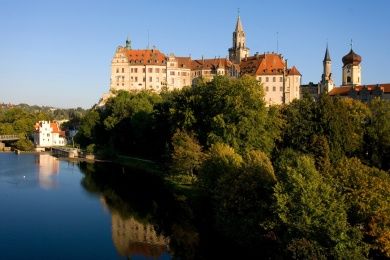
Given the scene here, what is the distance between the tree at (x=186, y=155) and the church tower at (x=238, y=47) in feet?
219

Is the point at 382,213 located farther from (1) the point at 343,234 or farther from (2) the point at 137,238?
(2) the point at 137,238

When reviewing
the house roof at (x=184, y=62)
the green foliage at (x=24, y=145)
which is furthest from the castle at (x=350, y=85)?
the green foliage at (x=24, y=145)

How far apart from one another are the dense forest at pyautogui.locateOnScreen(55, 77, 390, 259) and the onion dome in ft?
184

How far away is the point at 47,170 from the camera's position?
6706cm

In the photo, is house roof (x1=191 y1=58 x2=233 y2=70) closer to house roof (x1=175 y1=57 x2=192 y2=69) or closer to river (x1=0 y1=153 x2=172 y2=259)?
house roof (x1=175 y1=57 x2=192 y2=69)

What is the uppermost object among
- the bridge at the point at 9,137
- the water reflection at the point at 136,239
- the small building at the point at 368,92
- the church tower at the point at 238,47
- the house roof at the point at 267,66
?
the church tower at the point at 238,47

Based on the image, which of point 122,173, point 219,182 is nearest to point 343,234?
point 219,182

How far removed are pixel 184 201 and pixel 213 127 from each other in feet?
32.2

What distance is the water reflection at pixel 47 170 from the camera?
5559 cm

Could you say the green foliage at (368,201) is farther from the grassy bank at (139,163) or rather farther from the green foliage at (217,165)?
the grassy bank at (139,163)

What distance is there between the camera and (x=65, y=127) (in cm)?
13812

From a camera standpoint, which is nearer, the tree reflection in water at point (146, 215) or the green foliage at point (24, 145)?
the tree reflection in water at point (146, 215)

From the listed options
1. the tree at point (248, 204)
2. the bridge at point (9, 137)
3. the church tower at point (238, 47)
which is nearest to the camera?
the tree at point (248, 204)

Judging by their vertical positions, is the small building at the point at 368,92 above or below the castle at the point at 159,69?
below
